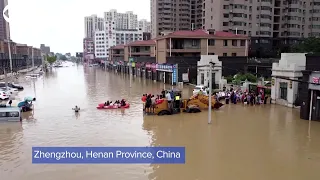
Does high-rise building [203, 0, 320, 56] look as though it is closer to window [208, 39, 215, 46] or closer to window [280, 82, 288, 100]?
window [208, 39, 215, 46]

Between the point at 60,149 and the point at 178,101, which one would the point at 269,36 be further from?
the point at 60,149

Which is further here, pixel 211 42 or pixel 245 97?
pixel 211 42

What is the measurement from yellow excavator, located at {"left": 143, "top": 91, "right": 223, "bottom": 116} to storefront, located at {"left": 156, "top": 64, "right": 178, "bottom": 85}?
20158 mm

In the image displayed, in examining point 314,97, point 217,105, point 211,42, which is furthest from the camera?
point 211,42

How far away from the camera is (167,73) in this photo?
48.2m

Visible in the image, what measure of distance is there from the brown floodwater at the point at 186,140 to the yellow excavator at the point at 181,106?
750mm

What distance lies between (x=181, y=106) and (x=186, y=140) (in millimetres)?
8231

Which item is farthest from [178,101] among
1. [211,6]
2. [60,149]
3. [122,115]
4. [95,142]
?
[211,6]

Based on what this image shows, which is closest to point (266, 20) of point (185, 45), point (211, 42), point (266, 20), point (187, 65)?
point (266, 20)

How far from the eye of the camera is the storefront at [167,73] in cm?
4497

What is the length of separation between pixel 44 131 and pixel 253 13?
6939 centimetres

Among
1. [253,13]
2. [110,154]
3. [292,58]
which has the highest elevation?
[253,13]

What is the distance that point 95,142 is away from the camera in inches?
629

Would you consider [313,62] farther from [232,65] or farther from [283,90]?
[232,65]
